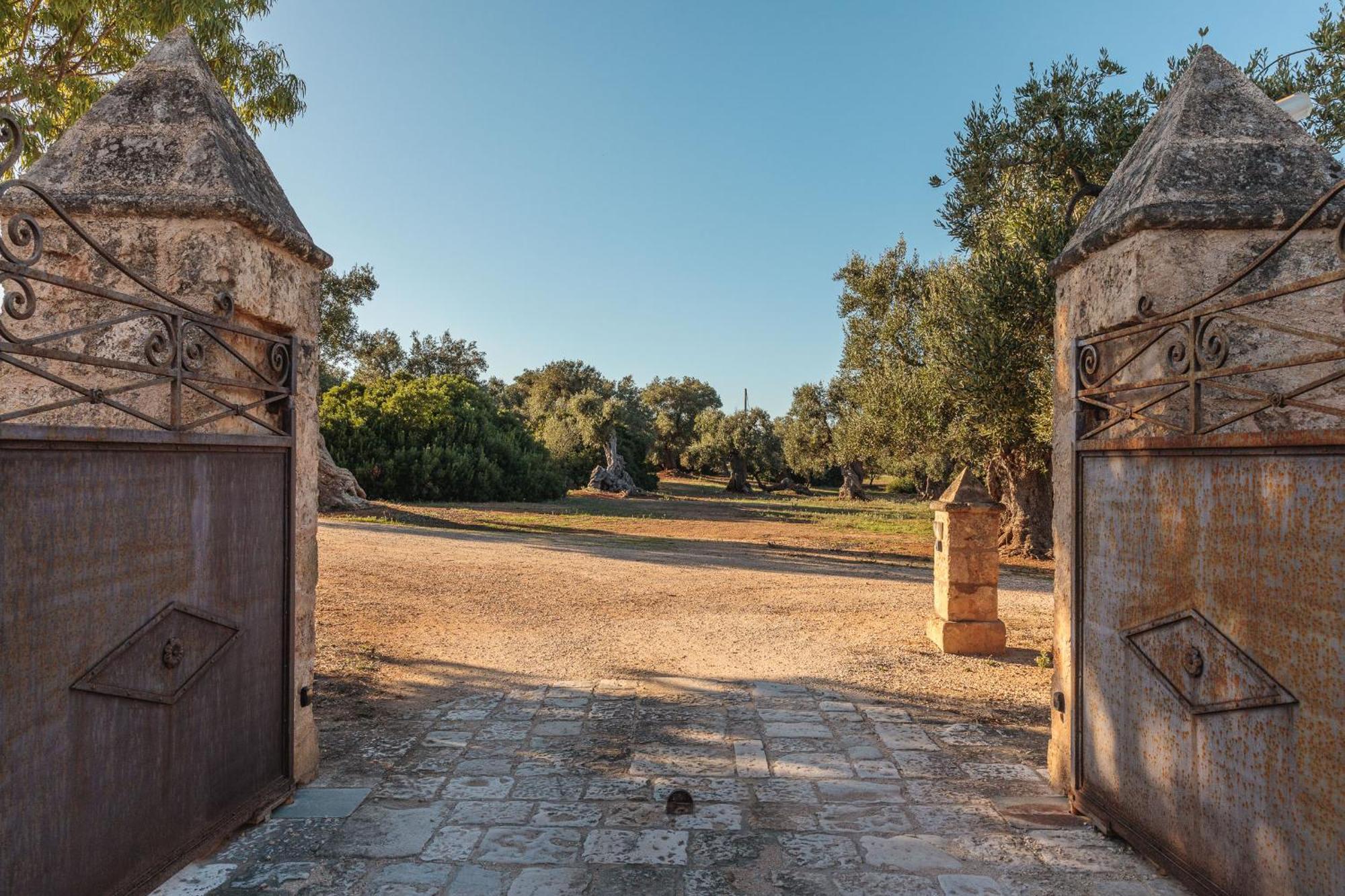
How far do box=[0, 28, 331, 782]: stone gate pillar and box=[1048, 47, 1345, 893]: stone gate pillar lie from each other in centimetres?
421

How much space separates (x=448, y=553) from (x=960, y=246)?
10.0 m

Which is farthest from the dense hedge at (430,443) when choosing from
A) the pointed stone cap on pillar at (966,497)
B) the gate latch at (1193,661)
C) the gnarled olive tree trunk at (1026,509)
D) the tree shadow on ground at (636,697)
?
the gate latch at (1193,661)

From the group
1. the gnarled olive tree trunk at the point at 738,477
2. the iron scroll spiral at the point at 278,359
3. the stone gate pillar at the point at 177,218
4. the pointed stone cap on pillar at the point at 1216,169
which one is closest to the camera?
the pointed stone cap on pillar at the point at 1216,169

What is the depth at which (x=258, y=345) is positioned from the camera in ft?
13.2

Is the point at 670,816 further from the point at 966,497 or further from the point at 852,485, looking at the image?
the point at 852,485

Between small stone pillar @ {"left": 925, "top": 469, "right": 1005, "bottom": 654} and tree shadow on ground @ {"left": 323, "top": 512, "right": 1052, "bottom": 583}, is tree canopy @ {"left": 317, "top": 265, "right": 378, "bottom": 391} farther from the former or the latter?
small stone pillar @ {"left": 925, "top": 469, "right": 1005, "bottom": 654}

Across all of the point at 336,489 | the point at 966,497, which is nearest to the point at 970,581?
the point at 966,497

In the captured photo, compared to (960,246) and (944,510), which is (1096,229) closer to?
(944,510)

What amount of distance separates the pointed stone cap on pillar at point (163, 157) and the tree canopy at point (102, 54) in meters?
6.01

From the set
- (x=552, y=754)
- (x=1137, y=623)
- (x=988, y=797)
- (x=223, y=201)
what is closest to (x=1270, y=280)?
(x=1137, y=623)

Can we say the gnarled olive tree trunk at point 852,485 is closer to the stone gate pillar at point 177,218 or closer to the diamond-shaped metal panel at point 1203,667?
the diamond-shaped metal panel at point 1203,667

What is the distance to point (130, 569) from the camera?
292 centimetres

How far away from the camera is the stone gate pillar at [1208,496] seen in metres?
2.54

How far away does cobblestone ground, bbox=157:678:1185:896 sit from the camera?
3182 millimetres
